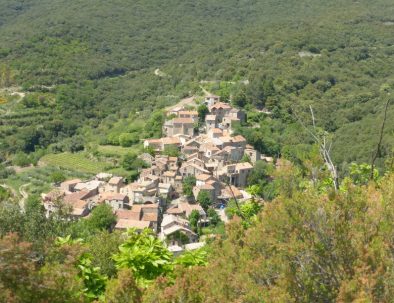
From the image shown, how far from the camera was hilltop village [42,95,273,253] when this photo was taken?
2583 centimetres

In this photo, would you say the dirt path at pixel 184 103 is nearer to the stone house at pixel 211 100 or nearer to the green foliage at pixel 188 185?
the stone house at pixel 211 100

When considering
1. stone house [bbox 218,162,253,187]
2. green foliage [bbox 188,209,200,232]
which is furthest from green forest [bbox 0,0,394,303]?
green foliage [bbox 188,209,200,232]

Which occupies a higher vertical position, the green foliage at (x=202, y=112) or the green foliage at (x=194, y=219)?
the green foliage at (x=202, y=112)

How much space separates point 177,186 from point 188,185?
1100 millimetres

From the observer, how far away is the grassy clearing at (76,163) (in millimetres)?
35750

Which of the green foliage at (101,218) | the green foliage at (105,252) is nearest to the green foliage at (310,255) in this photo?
the green foliage at (105,252)

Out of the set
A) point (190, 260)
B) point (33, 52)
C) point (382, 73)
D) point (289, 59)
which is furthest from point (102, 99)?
point (190, 260)

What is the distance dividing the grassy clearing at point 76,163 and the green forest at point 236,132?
0.66 feet

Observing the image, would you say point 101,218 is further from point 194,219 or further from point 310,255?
point 310,255

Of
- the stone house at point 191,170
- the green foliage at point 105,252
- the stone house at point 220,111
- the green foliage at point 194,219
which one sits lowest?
the green foliage at point 194,219

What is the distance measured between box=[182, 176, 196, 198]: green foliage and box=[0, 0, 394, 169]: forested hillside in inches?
282

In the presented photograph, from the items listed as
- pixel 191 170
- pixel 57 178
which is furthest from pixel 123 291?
pixel 57 178

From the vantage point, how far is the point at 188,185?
28.8 meters

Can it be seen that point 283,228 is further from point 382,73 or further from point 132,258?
point 382,73
